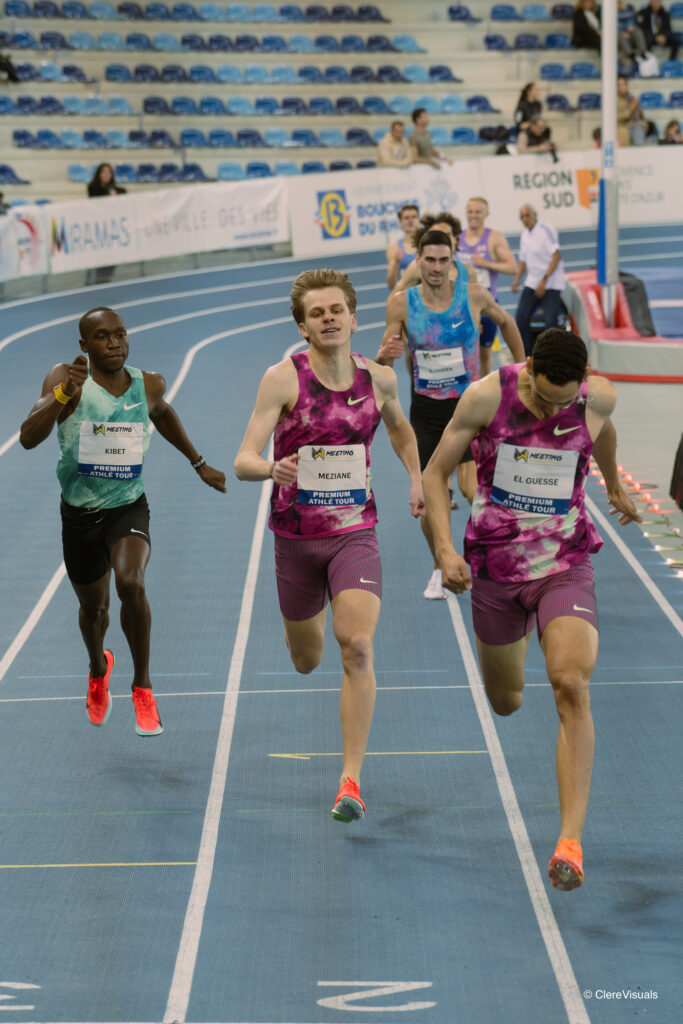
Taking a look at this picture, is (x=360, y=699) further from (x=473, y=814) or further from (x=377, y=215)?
(x=377, y=215)

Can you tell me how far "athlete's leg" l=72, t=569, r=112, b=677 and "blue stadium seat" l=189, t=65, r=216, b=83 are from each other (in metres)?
21.0

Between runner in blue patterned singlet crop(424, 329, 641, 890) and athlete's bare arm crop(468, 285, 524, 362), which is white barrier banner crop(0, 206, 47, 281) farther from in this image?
runner in blue patterned singlet crop(424, 329, 641, 890)

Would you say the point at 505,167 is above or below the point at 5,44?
below

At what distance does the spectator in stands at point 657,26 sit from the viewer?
27.6 meters

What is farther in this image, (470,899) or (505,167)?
(505,167)

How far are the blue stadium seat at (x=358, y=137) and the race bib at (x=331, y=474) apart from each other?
21.5m

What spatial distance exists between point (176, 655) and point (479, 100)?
2193cm

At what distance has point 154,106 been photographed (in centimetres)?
2420

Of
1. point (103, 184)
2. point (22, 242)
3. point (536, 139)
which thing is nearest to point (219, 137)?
point (103, 184)

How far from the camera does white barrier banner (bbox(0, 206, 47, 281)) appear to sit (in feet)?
59.2

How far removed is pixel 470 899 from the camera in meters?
4.38

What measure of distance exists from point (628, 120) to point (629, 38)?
3.22 metres

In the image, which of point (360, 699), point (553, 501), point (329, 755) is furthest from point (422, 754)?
point (553, 501)

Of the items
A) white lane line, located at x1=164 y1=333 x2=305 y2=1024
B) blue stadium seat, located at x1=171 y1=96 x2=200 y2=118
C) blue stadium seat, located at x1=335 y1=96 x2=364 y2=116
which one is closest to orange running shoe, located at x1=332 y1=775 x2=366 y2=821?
white lane line, located at x1=164 y1=333 x2=305 y2=1024
